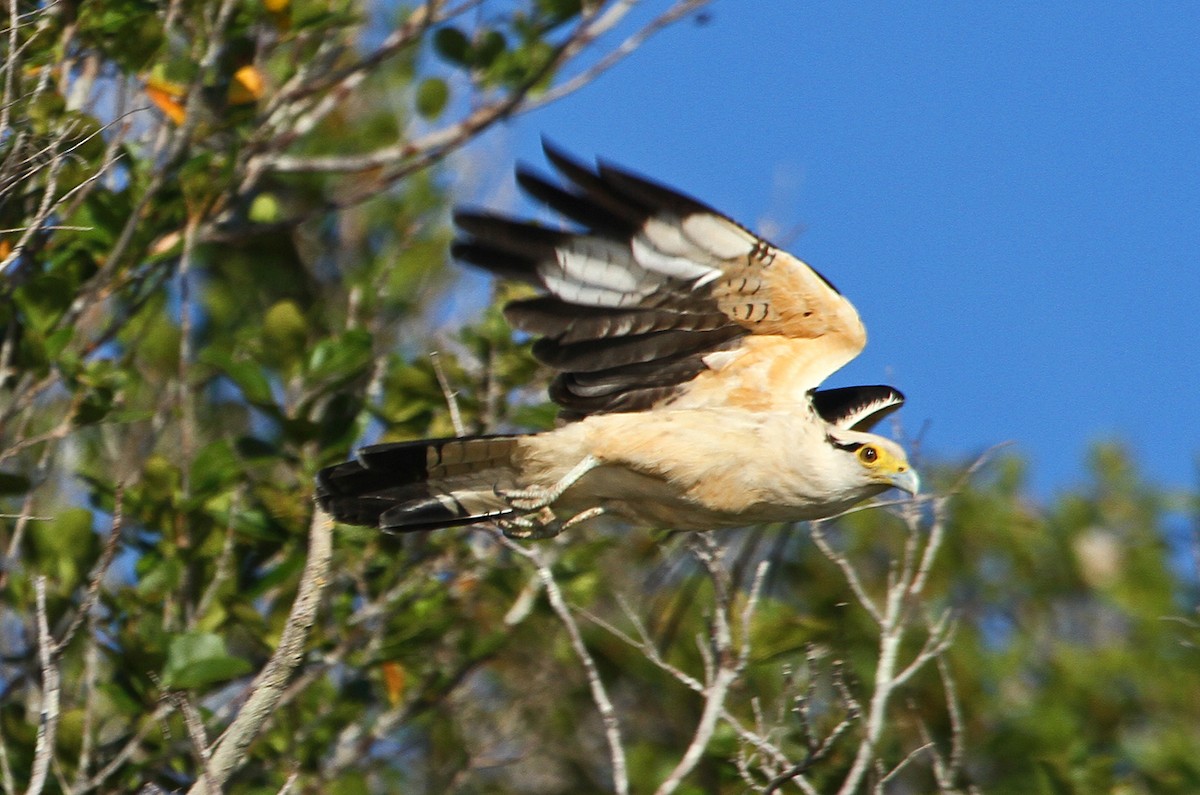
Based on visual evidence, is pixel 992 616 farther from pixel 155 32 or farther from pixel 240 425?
pixel 155 32

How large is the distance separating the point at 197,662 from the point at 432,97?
142 inches

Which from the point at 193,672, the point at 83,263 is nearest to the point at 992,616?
the point at 193,672

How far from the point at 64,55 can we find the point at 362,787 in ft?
11.2

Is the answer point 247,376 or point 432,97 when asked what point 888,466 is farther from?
point 432,97

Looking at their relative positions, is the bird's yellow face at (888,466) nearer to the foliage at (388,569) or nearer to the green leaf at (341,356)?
the foliage at (388,569)

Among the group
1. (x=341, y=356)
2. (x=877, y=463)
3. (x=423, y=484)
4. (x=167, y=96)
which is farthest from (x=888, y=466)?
(x=167, y=96)

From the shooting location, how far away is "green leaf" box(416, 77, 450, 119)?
8.30 metres

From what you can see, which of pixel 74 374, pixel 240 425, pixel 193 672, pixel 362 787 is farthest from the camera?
pixel 240 425

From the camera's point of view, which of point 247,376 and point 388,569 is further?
point 388,569

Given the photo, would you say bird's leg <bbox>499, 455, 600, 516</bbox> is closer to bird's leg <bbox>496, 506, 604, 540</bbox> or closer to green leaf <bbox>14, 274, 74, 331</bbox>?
bird's leg <bbox>496, 506, 604, 540</bbox>

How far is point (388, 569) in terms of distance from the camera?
723 centimetres

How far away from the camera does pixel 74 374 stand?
248 inches

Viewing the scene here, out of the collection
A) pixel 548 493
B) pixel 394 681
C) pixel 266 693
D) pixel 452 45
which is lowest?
pixel 394 681

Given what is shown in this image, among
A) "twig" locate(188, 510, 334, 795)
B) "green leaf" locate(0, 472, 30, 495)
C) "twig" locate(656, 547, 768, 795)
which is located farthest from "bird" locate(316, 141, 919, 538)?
"twig" locate(188, 510, 334, 795)
